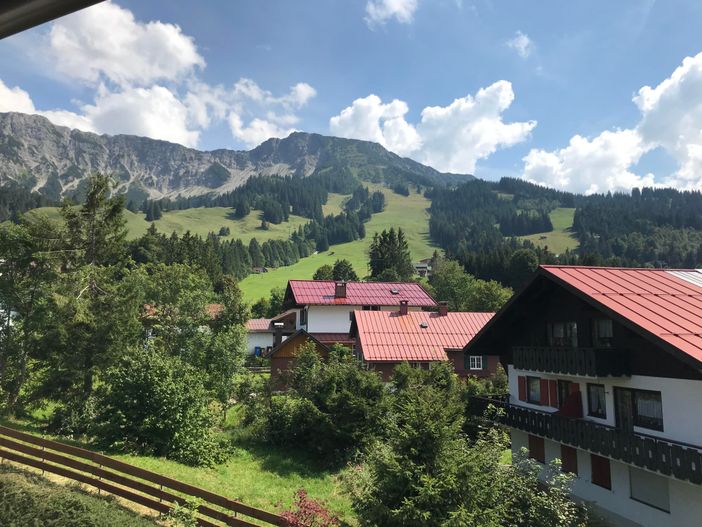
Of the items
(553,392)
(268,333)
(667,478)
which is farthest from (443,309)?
(268,333)

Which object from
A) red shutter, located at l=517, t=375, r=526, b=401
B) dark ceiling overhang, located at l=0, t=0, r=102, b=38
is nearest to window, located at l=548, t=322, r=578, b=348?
red shutter, located at l=517, t=375, r=526, b=401

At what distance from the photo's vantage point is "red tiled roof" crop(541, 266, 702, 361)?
16281 millimetres

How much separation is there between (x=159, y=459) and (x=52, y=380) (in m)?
9.29

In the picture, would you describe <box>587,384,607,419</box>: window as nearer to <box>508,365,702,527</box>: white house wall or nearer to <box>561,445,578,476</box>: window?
<box>508,365,702,527</box>: white house wall

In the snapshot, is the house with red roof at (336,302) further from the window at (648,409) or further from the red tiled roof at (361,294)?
the window at (648,409)

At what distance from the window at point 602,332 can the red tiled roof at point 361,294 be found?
38.3 m

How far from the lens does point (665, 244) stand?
18838 cm

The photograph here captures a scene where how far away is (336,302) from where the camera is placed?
5881 cm

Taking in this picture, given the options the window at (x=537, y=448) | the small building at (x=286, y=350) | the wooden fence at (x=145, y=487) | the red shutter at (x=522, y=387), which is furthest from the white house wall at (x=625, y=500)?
the small building at (x=286, y=350)

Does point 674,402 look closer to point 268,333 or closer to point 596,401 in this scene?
point 596,401

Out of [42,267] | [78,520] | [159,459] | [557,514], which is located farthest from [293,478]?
[42,267]

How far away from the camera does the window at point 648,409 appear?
16.9 m

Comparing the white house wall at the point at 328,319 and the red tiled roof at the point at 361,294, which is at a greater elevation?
the red tiled roof at the point at 361,294

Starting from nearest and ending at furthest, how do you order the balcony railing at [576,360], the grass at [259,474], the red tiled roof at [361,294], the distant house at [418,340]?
the balcony railing at [576,360]
the grass at [259,474]
the distant house at [418,340]
the red tiled roof at [361,294]
